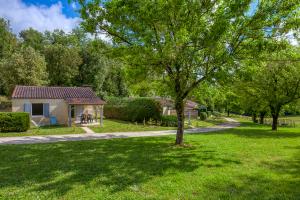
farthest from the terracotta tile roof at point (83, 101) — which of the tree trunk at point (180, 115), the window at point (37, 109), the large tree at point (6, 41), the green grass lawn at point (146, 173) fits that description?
the large tree at point (6, 41)

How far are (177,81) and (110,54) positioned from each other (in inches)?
139

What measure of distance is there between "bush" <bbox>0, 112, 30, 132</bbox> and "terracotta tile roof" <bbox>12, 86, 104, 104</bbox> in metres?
4.40

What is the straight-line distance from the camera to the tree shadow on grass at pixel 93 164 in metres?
7.07

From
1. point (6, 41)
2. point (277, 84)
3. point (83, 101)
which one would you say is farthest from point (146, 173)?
point (6, 41)

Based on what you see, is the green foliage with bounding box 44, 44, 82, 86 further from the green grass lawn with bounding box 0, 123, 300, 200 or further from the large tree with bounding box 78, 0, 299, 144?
the large tree with bounding box 78, 0, 299, 144

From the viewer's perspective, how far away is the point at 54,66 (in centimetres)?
4112

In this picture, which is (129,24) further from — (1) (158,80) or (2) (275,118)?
(2) (275,118)

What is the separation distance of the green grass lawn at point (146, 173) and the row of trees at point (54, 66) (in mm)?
18837

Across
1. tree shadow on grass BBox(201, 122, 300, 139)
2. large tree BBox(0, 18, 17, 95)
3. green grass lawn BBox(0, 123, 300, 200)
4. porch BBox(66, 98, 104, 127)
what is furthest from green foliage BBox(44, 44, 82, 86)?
green grass lawn BBox(0, 123, 300, 200)

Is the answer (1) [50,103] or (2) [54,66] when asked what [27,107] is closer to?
(1) [50,103]

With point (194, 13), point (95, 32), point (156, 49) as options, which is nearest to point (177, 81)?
point (156, 49)

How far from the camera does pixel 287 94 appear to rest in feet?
75.0

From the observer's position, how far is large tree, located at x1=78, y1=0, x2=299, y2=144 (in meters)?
9.99

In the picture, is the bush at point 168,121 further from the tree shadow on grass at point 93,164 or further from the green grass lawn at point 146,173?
the green grass lawn at point 146,173
